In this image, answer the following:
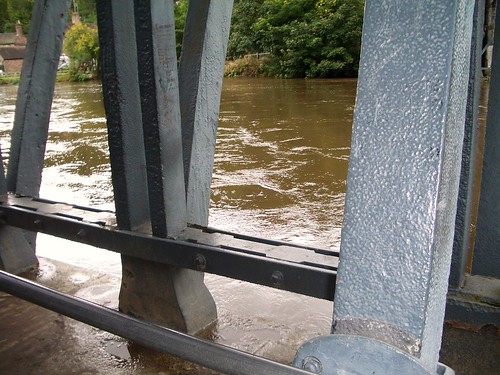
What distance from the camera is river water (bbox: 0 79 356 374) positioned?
2688mm

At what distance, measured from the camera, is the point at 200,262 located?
218cm

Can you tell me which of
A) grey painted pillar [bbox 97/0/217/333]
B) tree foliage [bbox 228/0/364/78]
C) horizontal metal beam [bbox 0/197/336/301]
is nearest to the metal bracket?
horizontal metal beam [bbox 0/197/336/301]

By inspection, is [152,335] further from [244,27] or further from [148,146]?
[244,27]

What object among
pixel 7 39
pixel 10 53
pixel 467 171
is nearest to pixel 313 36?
pixel 467 171

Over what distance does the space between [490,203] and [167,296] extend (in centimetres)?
160

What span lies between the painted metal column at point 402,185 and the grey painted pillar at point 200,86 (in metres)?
1.57

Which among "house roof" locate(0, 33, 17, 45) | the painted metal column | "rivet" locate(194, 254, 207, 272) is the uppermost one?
"house roof" locate(0, 33, 17, 45)

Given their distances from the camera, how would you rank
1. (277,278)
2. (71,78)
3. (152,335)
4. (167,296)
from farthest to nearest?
(71,78)
(167,296)
(277,278)
(152,335)

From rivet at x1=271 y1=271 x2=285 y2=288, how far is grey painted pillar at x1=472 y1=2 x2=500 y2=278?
0.78m

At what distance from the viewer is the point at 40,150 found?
11.0ft

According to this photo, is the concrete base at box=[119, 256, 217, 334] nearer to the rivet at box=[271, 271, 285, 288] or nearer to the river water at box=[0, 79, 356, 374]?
the river water at box=[0, 79, 356, 374]

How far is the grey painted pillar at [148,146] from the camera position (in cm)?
213

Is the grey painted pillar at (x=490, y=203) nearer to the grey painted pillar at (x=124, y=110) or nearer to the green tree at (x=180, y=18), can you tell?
the grey painted pillar at (x=124, y=110)

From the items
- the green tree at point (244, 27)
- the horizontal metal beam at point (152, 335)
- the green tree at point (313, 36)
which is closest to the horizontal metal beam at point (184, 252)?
the horizontal metal beam at point (152, 335)
